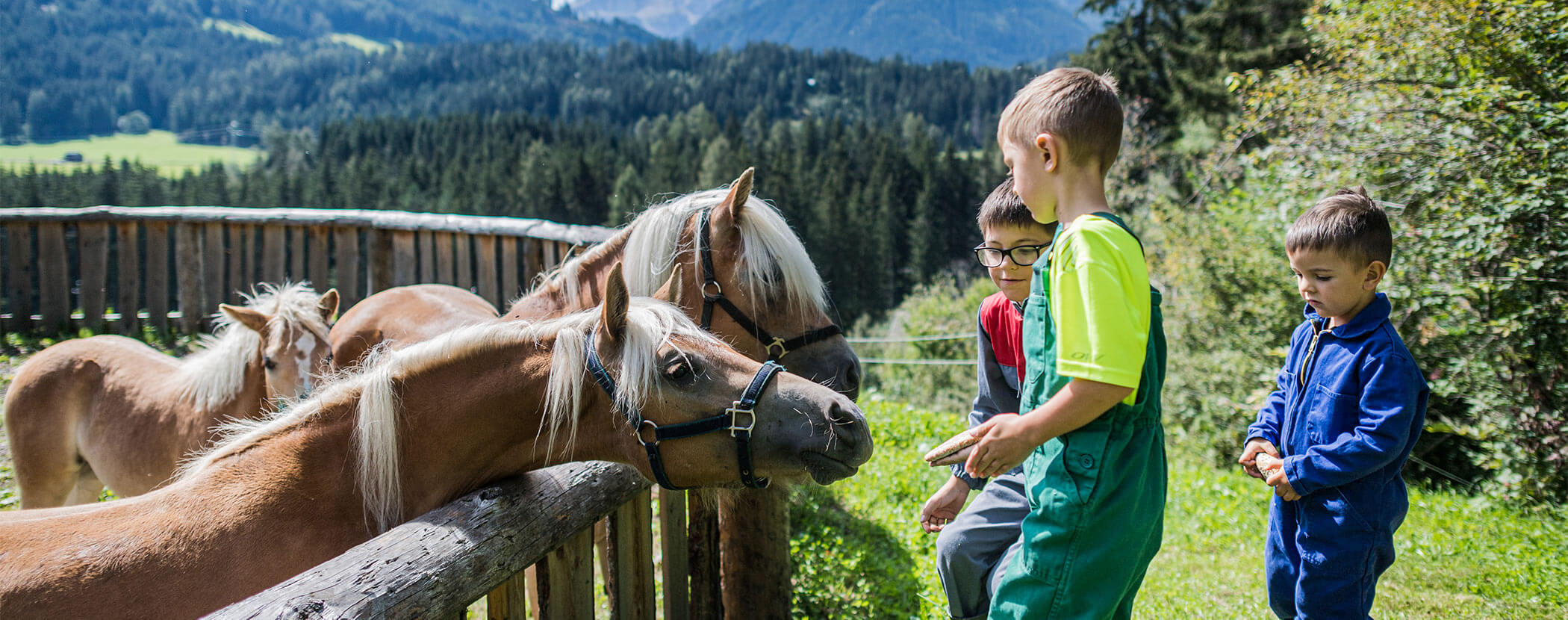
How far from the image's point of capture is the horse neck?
3.44 meters

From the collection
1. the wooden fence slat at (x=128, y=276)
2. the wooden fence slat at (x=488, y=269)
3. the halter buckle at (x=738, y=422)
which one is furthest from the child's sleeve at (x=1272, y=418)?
the wooden fence slat at (x=128, y=276)

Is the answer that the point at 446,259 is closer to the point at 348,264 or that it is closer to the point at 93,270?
the point at 348,264

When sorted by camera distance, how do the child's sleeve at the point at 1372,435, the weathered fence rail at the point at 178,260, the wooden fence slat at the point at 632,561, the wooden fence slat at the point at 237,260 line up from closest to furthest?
the child's sleeve at the point at 1372,435
the wooden fence slat at the point at 632,561
the weathered fence rail at the point at 178,260
the wooden fence slat at the point at 237,260

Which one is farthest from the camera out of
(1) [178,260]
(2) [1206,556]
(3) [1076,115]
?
(1) [178,260]

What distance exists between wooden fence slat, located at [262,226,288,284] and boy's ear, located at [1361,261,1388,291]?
29.7ft

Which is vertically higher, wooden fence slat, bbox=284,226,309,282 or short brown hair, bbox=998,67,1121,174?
short brown hair, bbox=998,67,1121,174

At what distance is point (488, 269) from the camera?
7.03 metres

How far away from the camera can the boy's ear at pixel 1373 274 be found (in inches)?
86.4

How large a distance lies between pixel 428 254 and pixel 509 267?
1140 mm

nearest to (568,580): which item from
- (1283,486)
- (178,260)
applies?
(1283,486)

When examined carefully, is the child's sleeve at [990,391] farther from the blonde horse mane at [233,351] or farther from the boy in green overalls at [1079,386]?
the blonde horse mane at [233,351]

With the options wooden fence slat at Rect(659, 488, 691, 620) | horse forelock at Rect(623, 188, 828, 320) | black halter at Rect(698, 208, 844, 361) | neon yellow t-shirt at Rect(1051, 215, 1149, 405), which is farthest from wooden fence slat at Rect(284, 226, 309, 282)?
neon yellow t-shirt at Rect(1051, 215, 1149, 405)

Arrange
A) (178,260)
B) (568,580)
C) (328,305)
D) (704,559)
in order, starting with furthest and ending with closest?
(178,260), (328,305), (704,559), (568,580)

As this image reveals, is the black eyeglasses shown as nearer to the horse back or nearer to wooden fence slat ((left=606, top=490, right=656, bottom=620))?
wooden fence slat ((left=606, top=490, right=656, bottom=620))
